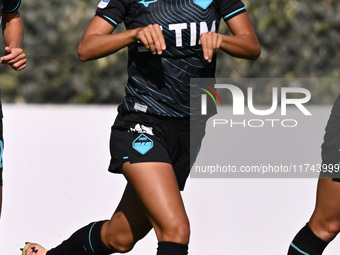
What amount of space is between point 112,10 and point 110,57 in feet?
16.1

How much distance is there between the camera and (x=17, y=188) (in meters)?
5.50

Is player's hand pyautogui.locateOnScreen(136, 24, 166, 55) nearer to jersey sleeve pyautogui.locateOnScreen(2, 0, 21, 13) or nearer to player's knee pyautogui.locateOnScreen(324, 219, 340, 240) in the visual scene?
jersey sleeve pyautogui.locateOnScreen(2, 0, 21, 13)

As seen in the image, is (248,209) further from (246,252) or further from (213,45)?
(213,45)

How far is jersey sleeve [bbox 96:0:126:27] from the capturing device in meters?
4.07

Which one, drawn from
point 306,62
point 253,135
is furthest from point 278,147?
point 306,62

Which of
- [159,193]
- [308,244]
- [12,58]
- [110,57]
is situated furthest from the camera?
[110,57]

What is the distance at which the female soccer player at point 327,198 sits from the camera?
4164mm

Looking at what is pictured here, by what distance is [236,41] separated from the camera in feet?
13.2

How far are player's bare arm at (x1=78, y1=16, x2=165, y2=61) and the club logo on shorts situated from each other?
1.34ft

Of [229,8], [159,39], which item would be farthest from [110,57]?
[159,39]

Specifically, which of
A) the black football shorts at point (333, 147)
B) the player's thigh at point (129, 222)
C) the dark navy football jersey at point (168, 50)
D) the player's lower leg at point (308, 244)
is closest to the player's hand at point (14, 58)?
the dark navy football jersey at point (168, 50)

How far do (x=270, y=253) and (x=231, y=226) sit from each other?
284mm

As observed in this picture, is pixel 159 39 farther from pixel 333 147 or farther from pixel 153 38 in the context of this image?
pixel 333 147

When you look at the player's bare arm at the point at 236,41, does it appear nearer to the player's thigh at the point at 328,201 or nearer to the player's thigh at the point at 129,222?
the player's thigh at the point at 328,201
